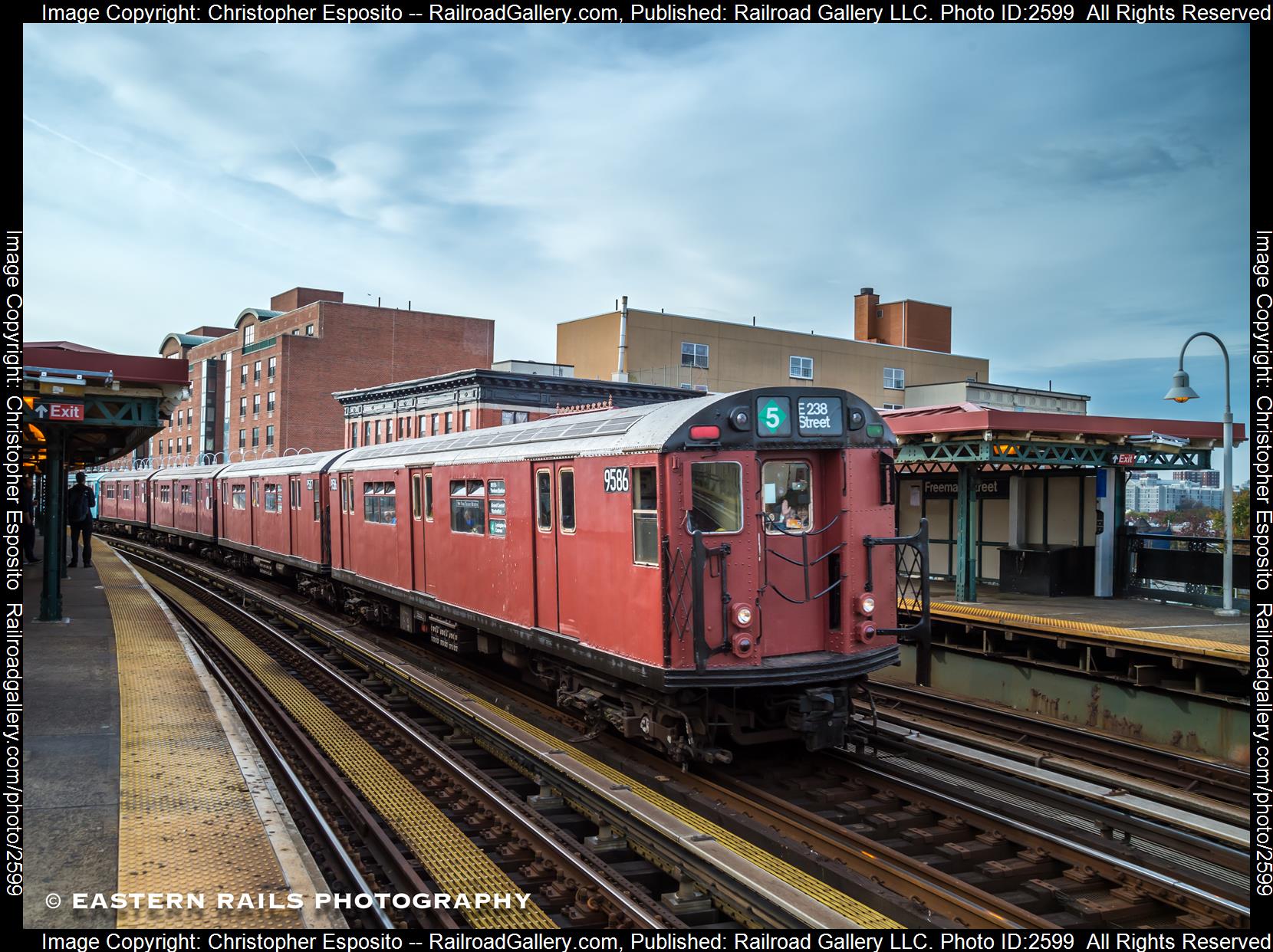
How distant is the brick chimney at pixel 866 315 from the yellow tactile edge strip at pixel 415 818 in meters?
46.5

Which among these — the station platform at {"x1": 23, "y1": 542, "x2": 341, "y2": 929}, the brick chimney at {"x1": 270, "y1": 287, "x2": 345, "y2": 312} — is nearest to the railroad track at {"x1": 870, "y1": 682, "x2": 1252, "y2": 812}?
the station platform at {"x1": 23, "y1": 542, "x2": 341, "y2": 929}

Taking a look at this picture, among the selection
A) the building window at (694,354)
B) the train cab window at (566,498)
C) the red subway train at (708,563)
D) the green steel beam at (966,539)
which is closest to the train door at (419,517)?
the red subway train at (708,563)

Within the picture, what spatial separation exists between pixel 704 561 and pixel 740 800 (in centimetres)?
218

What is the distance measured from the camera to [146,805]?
750 cm

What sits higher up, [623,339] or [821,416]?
[623,339]

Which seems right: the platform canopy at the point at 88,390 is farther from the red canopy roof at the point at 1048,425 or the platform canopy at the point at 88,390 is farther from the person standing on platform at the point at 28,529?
the red canopy roof at the point at 1048,425

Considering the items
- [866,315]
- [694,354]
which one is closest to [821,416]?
[694,354]

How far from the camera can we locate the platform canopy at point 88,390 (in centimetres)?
1553

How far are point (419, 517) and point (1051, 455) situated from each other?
11.9 meters

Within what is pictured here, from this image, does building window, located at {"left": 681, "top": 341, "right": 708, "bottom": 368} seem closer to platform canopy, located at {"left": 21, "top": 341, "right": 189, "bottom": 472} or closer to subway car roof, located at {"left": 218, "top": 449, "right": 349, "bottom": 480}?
subway car roof, located at {"left": 218, "top": 449, "right": 349, "bottom": 480}

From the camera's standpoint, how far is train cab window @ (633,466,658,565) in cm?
836

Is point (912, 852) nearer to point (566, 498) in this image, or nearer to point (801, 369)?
point (566, 498)
